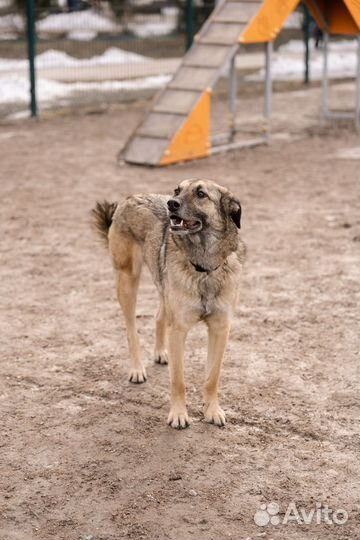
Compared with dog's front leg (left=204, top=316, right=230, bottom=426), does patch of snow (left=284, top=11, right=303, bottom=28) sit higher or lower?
lower

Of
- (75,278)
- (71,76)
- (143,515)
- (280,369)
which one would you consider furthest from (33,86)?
(143,515)

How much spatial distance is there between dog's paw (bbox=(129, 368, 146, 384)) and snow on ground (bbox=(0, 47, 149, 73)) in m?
11.7

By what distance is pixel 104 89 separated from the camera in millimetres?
16562

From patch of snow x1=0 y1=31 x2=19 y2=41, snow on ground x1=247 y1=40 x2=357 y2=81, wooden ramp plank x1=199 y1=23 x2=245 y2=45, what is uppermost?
wooden ramp plank x1=199 y1=23 x2=245 y2=45

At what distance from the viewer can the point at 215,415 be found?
194 inches

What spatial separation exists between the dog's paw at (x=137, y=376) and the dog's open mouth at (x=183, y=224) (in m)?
1.23

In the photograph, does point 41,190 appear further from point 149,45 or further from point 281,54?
point 281,54

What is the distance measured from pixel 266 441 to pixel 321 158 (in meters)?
7.59

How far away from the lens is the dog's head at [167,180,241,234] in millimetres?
4547

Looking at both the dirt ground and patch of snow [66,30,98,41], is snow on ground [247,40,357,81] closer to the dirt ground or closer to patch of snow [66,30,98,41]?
patch of snow [66,30,98,41]

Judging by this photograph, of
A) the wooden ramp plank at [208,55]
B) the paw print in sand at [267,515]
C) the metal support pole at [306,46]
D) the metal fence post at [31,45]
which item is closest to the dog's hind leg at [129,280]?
the paw print in sand at [267,515]

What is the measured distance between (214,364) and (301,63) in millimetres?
16790

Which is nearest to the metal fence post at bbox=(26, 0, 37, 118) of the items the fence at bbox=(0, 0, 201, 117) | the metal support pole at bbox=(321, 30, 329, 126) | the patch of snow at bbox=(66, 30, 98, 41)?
the fence at bbox=(0, 0, 201, 117)

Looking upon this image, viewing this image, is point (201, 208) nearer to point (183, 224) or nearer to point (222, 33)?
point (183, 224)
